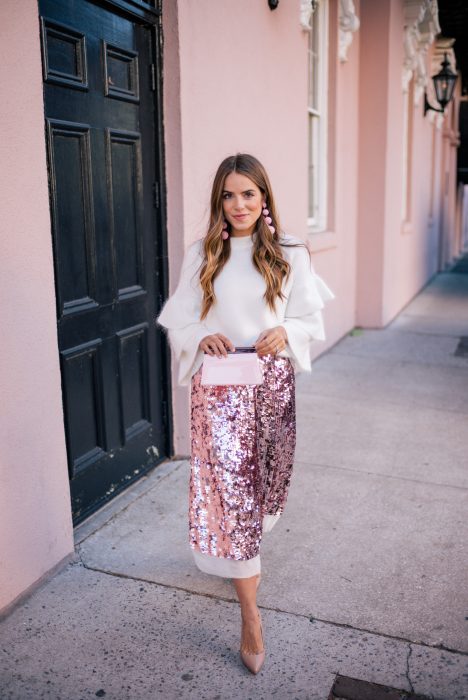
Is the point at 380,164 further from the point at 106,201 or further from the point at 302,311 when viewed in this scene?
the point at 302,311

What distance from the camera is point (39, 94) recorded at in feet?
8.78

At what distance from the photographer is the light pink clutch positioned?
7.50 feet

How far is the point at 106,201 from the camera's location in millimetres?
3418

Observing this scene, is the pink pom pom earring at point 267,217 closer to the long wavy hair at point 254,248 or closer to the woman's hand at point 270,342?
the long wavy hair at point 254,248

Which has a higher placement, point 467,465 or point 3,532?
point 3,532

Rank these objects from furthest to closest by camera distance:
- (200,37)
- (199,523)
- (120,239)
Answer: (200,37), (120,239), (199,523)

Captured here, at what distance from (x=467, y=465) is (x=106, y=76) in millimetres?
3018

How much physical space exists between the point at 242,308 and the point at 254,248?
0.22m

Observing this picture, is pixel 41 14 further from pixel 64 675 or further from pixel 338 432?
pixel 338 432

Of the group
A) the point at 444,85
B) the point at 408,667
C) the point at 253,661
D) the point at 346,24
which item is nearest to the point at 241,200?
the point at 253,661

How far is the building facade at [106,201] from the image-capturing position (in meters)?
2.64

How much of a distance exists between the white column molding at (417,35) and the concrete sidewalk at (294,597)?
6.18 metres

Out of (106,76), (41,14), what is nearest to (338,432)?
(106,76)

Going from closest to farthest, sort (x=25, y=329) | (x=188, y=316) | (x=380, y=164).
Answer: (x=188, y=316) → (x=25, y=329) → (x=380, y=164)
